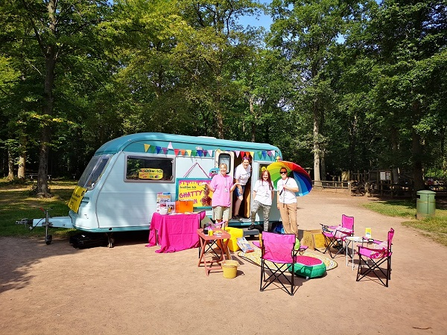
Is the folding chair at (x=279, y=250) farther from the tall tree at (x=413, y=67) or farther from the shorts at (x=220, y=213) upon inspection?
the tall tree at (x=413, y=67)

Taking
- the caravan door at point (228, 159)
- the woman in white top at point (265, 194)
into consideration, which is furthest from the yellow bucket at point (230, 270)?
the caravan door at point (228, 159)

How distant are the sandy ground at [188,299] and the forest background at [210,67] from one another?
10.8 metres

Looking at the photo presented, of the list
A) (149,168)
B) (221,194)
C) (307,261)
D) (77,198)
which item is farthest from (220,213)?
(77,198)

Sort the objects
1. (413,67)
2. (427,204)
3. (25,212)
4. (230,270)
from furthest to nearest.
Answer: (413,67)
(427,204)
(25,212)
(230,270)

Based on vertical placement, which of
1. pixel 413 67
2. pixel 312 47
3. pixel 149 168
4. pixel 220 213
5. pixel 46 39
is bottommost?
pixel 220 213

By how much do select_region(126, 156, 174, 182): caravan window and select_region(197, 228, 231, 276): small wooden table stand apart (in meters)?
2.20

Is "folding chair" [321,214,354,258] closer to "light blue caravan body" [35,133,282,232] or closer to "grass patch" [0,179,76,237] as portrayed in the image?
"light blue caravan body" [35,133,282,232]

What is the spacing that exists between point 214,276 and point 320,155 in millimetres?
25819

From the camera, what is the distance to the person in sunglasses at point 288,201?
7.50 meters

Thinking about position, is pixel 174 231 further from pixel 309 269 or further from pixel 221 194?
pixel 309 269

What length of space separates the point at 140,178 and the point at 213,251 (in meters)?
2.54

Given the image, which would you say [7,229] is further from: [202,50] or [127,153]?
[202,50]

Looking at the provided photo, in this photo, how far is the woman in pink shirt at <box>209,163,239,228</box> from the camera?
7555mm

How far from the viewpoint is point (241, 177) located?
870cm
